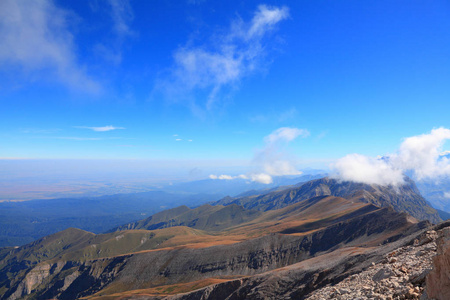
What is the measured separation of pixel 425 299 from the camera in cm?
1116

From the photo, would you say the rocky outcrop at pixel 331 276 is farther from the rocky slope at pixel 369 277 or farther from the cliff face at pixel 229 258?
the cliff face at pixel 229 258

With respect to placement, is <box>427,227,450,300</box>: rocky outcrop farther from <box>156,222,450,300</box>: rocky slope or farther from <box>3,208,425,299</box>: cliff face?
<box>3,208,425,299</box>: cliff face

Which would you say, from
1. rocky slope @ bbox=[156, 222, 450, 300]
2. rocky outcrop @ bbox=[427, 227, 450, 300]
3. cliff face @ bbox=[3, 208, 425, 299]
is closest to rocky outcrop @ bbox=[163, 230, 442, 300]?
rocky slope @ bbox=[156, 222, 450, 300]

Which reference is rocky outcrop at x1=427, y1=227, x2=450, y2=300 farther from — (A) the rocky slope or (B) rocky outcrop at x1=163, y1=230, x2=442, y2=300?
(B) rocky outcrop at x1=163, y1=230, x2=442, y2=300

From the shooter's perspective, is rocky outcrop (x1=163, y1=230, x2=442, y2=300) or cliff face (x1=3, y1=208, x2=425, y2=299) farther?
cliff face (x1=3, y1=208, x2=425, y2=299)

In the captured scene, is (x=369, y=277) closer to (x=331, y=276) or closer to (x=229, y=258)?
(x=331, y=276)

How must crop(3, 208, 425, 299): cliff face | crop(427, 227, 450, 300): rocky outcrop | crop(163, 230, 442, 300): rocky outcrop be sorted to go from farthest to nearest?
crop(3, 208, 425, 299): cliff face
crop(163, 230, 442, 300): rocky outcrop
crop(427, 227, 450, 300): rocky outcrop

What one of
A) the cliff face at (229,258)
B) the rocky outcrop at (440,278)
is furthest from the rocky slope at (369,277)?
the cliff face at (229,258)

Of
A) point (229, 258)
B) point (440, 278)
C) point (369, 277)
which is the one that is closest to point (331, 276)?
point (369, 277)

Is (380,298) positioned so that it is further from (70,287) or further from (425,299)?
(70,287)

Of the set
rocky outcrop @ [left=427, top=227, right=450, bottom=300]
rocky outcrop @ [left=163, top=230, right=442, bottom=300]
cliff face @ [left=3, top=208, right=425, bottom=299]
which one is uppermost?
rocky outcrop @ [left=427, top=227, right=450, bottom=300]

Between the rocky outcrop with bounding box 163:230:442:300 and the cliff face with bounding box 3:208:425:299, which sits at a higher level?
the rocky outcrop with bounding box 163:230:442:300

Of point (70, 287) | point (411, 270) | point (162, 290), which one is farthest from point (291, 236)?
point (70, 287)

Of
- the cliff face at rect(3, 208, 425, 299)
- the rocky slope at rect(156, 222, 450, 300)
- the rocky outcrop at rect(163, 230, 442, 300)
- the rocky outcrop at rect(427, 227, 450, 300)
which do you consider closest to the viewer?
the rocky outcrop at rect(427, 227, 450, 300)
